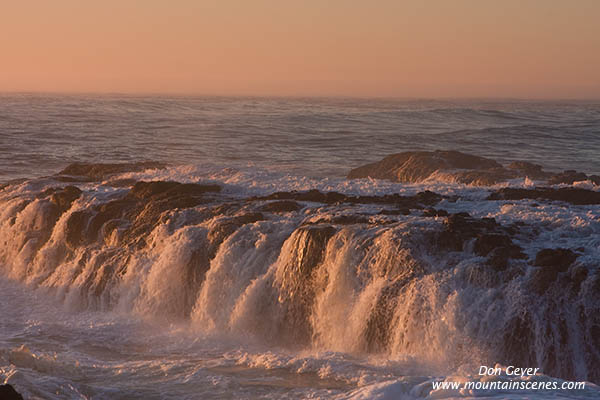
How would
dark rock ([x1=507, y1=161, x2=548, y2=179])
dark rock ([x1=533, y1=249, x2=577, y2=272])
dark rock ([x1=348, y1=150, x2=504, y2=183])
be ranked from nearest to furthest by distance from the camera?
dark rock ([x1=533, y1=249, x2=577, y2=272]) → dark rock ([x1=507, y1=161, x2=548, y2=179]) → dark rock ([x1=348, y1=150, x2=504, y2=183])

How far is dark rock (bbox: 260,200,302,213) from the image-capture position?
17672 mm

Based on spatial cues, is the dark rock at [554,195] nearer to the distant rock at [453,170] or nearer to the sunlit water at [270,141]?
the distant rock at [453,170]

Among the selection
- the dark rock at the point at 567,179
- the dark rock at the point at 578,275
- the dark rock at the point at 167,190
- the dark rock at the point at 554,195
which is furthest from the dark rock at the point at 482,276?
the dark rock at the point at 567,179

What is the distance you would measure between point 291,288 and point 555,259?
5.38 m

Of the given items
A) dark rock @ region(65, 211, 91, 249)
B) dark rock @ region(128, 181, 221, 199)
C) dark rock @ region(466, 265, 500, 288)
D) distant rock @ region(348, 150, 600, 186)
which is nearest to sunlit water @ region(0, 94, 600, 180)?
distant rock @ region(348, 150, 600, 186)

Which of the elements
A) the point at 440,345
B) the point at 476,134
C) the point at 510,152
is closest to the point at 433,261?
the point at 440,345

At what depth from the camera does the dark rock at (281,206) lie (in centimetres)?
1767

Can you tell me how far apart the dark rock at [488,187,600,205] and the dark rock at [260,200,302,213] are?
5.20m

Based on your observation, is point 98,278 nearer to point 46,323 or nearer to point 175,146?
point 46,323

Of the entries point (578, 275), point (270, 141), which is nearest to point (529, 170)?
point (578, 275)

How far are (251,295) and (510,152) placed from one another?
1596 inches

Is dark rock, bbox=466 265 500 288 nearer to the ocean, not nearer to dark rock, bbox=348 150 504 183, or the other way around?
the ocean

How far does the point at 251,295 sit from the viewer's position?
1502 cm

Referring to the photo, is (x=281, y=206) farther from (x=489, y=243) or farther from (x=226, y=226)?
(x=489, y=243)
